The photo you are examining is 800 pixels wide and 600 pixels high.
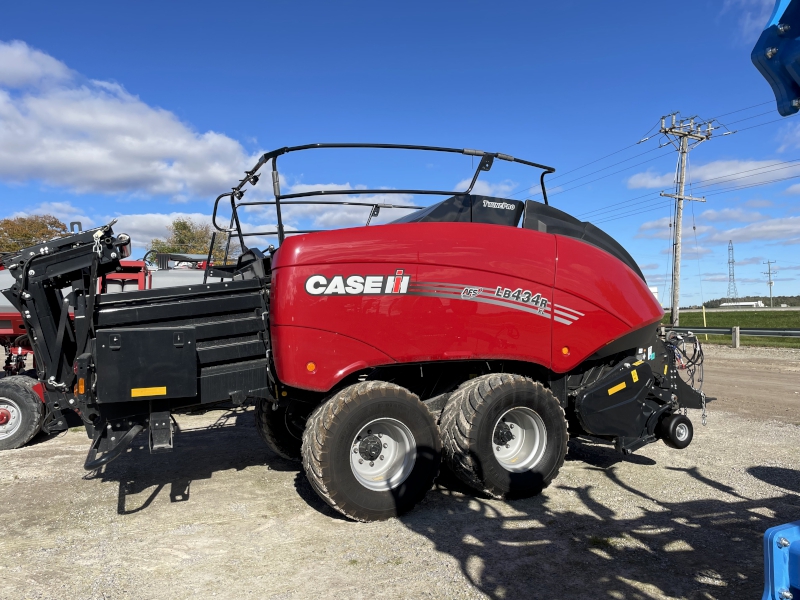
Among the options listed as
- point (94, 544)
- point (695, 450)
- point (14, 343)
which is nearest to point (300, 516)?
point (94, 544)

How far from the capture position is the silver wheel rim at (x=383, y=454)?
4.37 meters

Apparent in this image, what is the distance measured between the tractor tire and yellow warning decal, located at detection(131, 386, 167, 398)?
11.4 feet

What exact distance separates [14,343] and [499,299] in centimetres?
847

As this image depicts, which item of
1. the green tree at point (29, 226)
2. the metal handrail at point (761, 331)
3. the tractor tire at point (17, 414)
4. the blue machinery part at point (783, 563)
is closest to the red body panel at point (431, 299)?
the blue machinery part at point (783, 563)

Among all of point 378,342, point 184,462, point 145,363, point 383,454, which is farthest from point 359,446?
point 184,462

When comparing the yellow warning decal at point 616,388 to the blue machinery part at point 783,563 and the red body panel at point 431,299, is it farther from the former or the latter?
the blue machinery part at point 783,563

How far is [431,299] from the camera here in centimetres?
442

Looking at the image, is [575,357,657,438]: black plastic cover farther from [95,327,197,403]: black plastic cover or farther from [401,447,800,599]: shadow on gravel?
[95,327,197,403]: black plastic cover

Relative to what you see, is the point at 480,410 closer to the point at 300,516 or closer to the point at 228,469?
the point at 300,516

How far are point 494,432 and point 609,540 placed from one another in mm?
1195

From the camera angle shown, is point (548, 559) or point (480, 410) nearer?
point (548, 559)

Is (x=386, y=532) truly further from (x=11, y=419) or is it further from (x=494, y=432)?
(x=11, y=419)

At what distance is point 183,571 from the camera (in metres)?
3.53

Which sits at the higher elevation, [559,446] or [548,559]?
[559,446]
